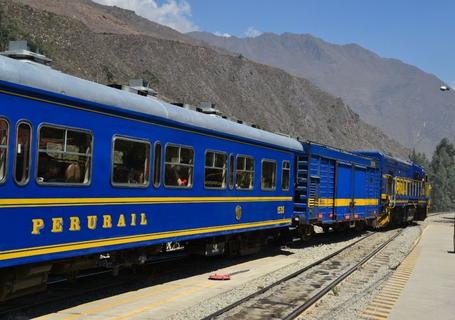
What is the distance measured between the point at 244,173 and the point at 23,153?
278 inches

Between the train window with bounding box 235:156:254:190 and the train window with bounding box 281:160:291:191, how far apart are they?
2164mm

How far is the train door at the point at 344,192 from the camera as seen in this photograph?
20.9 metres

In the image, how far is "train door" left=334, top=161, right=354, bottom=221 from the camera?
2094 cm

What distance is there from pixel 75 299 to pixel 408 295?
6.37 m

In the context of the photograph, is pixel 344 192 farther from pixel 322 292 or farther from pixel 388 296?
pixel 322 292

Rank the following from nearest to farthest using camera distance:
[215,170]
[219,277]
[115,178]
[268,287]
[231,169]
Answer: [115,178]
[268,287]
[219,277]
[215,170]
[231,169]

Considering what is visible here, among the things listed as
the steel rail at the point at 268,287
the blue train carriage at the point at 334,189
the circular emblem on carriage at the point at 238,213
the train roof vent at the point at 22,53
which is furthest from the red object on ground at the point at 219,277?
the train roof vent at the point at 22,53

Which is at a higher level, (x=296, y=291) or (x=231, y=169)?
(x=231, y=169)

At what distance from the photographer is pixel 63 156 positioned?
27.1 ft

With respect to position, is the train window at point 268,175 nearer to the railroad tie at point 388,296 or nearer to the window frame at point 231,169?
the window frame at point 231,169

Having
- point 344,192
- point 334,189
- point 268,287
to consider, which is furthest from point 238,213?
point 344,192

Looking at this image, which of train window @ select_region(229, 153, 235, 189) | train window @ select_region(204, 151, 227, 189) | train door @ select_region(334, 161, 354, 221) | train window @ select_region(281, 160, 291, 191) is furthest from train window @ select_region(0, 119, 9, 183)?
train door @ select_region(334, 161, 354, 221)

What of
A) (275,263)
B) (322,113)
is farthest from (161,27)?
(275,263)

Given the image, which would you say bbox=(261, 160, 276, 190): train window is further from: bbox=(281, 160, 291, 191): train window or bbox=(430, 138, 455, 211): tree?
bbox=(430, 138, 455, 211): tree
